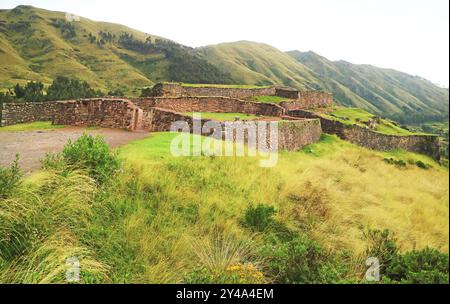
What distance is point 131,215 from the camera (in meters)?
5.91

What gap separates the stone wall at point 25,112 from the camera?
15.5 m

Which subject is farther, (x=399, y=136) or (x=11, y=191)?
(x=399, y=136)

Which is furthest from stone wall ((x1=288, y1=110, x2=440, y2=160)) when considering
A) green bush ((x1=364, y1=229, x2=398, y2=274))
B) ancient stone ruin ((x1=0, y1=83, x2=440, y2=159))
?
green bush ((x1=364, y1=229, x2=398, y2=274))

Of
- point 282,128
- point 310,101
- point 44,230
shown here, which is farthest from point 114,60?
point 44,230

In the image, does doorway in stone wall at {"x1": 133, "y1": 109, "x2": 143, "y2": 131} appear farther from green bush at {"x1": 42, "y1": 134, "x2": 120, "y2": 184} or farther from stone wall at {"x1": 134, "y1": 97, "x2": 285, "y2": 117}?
stone wall at {"x1": 134, "y1": 97, "x2": 285, "y2": 117}

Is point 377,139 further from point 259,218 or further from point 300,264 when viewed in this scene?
point 300,264

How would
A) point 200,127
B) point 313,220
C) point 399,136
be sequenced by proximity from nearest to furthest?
point 313,220
point 200,127
point 399,136

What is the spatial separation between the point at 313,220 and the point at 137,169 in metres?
3.63

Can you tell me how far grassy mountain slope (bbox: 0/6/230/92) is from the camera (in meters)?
64.8

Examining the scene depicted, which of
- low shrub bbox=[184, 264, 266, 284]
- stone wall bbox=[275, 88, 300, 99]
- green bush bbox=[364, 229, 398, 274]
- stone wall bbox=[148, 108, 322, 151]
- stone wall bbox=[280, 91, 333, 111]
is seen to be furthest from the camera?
stone wall bbox=[275, 88, 300, 99]

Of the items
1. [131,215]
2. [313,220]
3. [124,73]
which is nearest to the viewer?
[131,215]

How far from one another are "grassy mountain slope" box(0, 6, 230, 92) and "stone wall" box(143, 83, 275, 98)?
30.2 m
